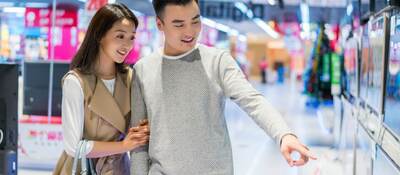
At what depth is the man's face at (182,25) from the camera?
6.69ft

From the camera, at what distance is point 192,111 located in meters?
2.06

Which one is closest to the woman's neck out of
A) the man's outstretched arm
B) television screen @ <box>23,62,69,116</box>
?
the man's outstretched arm

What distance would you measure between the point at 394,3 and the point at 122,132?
5.30 ft

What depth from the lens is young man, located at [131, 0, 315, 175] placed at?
2.05 metres

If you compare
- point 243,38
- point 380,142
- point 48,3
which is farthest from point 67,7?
point 243,38

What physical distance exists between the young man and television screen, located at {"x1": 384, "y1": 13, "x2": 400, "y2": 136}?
1.31 meters

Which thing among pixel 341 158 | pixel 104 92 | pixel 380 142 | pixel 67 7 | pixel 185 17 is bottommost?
pixel 341 158

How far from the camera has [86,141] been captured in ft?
7.30

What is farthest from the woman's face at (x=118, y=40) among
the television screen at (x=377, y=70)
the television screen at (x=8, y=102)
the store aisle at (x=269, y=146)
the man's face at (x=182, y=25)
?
the store aisle at (x=269, y=146)

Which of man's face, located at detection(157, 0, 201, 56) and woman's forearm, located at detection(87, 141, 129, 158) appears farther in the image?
woman's forearm, located at detection(87, 141, 129, 158)

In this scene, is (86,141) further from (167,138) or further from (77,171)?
(167,138)

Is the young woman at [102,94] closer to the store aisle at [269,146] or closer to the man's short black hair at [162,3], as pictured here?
the man's short black hair at [162,3]

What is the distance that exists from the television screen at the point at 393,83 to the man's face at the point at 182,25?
4.52ft

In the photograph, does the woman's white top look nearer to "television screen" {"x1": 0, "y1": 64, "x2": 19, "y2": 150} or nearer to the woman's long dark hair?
the woman's long dark hair
